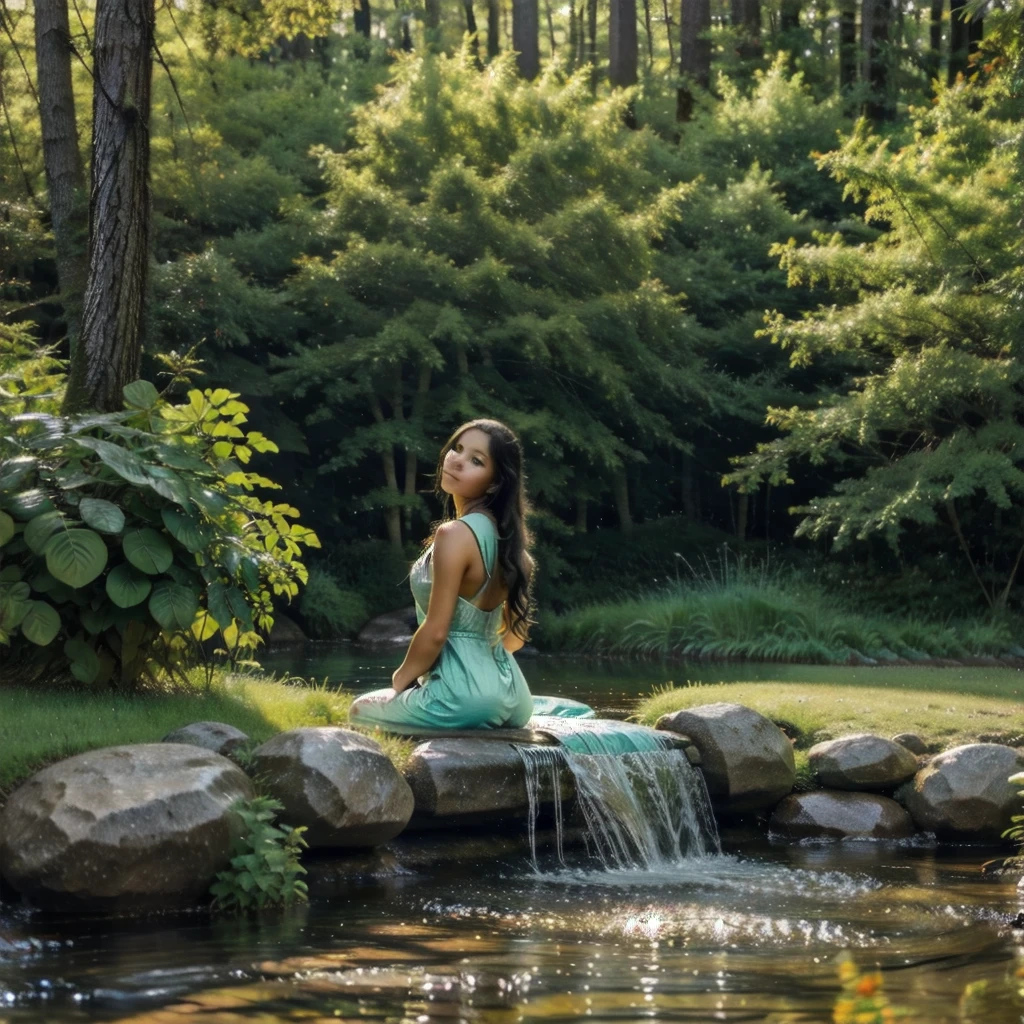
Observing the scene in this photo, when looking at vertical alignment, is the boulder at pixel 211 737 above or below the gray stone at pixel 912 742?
above

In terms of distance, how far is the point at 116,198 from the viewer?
26.1 feet

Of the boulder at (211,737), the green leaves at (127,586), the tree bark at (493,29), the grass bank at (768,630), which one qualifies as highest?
the tree bark at (493,29)

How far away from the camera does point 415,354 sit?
19.5 m

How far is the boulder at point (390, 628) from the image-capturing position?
18.5 m

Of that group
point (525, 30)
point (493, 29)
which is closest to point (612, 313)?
point (525, 30)

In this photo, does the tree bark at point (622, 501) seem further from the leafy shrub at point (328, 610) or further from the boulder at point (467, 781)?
the boulder at point (467, 781)

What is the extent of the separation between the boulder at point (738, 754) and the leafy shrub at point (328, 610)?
37.3 feet

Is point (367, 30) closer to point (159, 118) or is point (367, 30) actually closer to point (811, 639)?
point (159, 118)

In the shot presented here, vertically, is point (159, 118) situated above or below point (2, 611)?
above

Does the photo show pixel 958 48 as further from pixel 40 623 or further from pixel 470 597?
pixel 40 623

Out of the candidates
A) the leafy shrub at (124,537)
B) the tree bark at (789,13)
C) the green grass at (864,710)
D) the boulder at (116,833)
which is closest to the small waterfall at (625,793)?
the green grass at (864,710)

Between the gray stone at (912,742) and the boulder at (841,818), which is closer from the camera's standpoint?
the boulder at (841,818)

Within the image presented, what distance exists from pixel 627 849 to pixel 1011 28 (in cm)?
1003

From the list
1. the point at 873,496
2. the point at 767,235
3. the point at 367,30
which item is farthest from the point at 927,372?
the point at 367,30
